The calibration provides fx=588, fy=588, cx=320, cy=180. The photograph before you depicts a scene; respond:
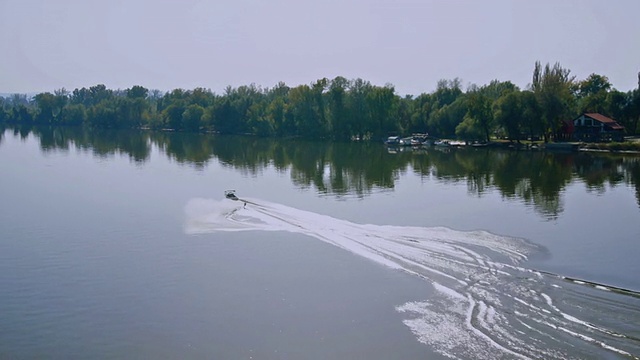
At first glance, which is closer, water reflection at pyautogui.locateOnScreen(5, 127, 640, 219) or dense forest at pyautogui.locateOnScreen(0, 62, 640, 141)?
water reflection at pyautogui.locateOnScreen(5, 127, 640, 219)

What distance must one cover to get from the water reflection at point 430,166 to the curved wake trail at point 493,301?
734 cm

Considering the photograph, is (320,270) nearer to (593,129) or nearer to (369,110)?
(593,129)

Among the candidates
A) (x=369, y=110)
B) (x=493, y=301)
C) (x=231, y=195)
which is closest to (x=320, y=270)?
(x=493, y=301)

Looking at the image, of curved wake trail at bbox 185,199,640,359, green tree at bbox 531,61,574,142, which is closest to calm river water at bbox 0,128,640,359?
curved wake trail at bbox 185,199,640,359

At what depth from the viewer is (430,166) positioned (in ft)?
152

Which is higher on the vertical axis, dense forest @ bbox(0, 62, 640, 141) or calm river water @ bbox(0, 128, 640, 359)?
dense forest @ bbox(0, 62, 640, 141)

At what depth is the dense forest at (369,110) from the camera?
211ft

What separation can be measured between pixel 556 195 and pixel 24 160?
41.7 meters

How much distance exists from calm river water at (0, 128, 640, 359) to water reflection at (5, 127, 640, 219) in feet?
1.89

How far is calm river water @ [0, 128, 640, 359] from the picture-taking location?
12703mm

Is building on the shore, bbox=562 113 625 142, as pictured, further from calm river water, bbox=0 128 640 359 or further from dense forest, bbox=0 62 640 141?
calm river water, bbox=0 128 640 359

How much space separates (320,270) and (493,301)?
530cm

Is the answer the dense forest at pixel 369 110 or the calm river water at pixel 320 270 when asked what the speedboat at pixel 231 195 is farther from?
the dense forest at pixel 369 110

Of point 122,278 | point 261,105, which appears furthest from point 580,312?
point 261,105
